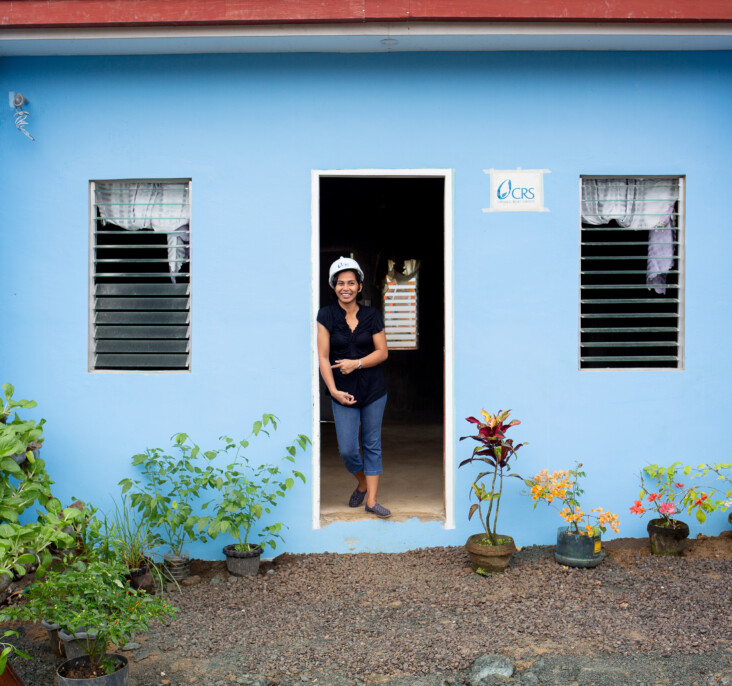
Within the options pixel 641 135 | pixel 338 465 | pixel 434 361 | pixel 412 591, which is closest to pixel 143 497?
pixel 412 591

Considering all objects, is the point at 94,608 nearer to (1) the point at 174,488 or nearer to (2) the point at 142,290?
(1) the point at 174,488

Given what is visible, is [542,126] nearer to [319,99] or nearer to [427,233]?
[319,99]

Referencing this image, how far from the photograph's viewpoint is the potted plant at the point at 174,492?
13.8ft

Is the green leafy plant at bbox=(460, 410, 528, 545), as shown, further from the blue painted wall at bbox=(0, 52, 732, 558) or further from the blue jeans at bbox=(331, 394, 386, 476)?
the blue jeans at bbox=(331, 394, 386, 476)

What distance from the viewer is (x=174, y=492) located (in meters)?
4.41

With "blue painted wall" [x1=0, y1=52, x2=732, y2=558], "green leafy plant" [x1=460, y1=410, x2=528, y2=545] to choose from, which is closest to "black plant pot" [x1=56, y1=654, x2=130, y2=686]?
"blue painted wall" [x1=0, y1=52, x2=732, y2=558]

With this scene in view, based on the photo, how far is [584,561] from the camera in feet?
13.8

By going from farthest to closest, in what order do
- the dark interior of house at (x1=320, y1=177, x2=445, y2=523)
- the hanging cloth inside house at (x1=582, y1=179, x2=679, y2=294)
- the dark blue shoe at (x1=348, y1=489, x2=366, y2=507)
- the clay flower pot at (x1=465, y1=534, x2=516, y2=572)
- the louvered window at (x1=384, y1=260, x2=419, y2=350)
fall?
the louvered window at (x1=384, y1=260, x2=419, y2=350) < the dark interior of house at (x1=320, y1=177, x2=445, y2=523) < the dark blue shoe at (x1=348, y1=489, x2=366, y2=507) < the hanging cloth inside house at (x1=582, y1=179, x2=679, y2=294) < the clay flower pot at (x1=465, y1=534, x2=516, y2=572)

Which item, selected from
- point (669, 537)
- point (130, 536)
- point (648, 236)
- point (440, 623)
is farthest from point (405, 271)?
point (440, 623)

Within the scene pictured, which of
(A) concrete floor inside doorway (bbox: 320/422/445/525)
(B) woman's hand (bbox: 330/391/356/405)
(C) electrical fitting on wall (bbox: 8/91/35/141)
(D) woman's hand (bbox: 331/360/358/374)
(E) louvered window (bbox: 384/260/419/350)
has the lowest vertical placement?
(A) concrete floor inside doorway (bbox: 320/422/445/525)

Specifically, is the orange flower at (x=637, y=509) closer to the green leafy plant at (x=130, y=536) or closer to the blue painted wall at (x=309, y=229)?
the blue painted wall at (x=309, y=229)

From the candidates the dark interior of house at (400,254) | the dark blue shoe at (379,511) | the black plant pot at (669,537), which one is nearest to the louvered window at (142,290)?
the dark blue shoe at (379,511)

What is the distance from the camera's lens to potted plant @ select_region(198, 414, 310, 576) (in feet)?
13.7

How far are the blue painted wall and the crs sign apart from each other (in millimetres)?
57
